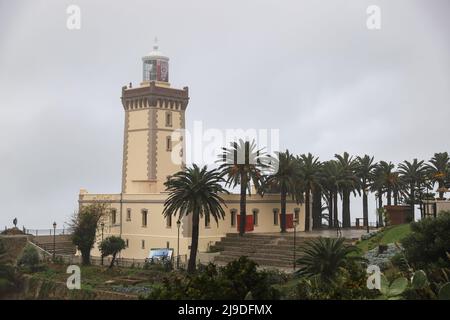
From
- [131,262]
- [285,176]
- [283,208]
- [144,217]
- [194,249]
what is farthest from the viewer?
[283,208]

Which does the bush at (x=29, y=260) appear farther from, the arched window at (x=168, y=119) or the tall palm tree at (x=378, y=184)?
the tall palm tree at (x=378, y=184)

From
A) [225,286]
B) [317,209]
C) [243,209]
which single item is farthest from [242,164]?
[225,286]

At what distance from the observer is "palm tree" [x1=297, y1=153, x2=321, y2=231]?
48.6 meters

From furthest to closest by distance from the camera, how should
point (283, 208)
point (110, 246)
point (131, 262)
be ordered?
point (283, 208), point (131, 262), point (110, 246)

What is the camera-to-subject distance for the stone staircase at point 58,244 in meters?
52.0

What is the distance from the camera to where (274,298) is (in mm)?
22359

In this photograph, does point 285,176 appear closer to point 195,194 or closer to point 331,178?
point 331,178

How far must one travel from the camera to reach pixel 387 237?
38719 mm

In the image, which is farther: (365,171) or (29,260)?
(365,171)

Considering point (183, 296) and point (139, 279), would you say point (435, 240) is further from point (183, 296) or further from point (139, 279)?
point (139, 279)

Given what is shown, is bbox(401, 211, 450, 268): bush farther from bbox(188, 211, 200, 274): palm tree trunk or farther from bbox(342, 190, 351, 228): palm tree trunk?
bbox(342, 190, 351, 228): palm tree trunk

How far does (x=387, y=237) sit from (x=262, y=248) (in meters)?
8.06

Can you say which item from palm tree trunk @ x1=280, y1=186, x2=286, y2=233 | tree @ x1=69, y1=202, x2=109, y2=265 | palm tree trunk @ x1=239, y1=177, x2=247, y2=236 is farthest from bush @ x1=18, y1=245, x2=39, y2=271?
palm tree trunk @ x1=280, y1=186, x2=286, y2=233

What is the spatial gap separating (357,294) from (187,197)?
57.4 feet
